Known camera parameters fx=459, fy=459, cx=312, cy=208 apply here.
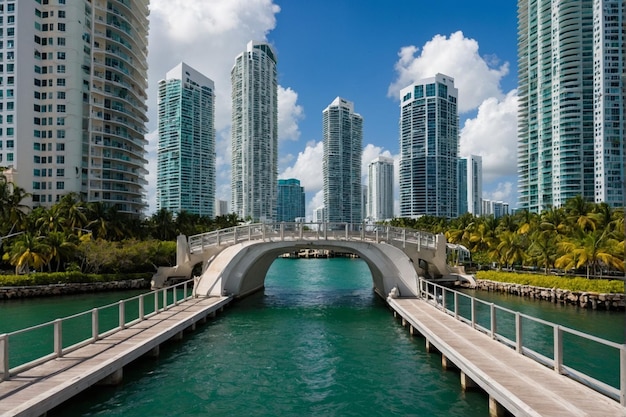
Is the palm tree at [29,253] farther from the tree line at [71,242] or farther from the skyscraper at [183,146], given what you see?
the skyscraper at [183,146]

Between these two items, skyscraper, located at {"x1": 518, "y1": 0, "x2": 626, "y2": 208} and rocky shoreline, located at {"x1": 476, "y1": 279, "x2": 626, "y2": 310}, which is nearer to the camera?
rocky shoreline, located at {"x1": 476, "y1": 279, "x2": 626, "y2": 310}

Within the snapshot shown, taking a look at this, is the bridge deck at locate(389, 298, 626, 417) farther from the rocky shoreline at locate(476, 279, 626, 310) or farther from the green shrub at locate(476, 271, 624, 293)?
the green shrub at locate(476, 271, 624, 293)

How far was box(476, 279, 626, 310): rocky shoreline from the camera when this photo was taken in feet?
107

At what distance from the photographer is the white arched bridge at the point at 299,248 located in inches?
1270

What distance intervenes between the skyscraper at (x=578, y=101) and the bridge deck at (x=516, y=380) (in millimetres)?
91798

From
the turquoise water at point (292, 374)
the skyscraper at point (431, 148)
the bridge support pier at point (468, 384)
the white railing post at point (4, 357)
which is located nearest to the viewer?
the white railing post at point (4, 357)

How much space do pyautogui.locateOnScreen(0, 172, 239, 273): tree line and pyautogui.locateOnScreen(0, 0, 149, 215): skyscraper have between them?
10525 mm

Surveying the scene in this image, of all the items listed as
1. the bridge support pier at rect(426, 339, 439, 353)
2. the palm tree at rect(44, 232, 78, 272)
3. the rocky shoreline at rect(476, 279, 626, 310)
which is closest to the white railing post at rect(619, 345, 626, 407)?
the bridge support pier at rect(426, 339, 439, 353)

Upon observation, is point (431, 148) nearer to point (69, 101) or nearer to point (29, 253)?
point (69, 101)

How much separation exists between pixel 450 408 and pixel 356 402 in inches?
111

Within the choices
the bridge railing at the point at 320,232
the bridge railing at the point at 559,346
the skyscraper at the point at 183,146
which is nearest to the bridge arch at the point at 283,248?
the bridge railing at the point at 320,232

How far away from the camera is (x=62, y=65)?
73.0m

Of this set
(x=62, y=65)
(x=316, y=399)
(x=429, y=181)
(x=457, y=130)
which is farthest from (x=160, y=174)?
(x=316, y=399)

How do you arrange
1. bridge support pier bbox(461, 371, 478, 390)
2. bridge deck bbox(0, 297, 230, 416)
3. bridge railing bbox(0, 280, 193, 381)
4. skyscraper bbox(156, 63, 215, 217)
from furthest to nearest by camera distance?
skyscraper bbox(156, 63, 215, 217) → bridge support pier bbox(461, 371, 478, 390) → bridge railing bbox(0, 280, 193, 381) → bridge deck bbox(0, 297, 230, 416)
